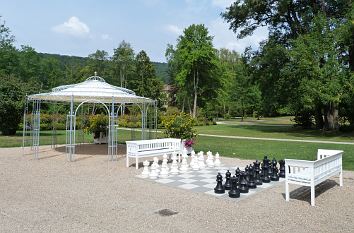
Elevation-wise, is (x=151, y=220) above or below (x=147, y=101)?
below

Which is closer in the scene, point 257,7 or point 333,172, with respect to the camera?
point 333,172

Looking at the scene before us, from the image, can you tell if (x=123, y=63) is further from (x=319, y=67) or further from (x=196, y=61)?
(x=319, y=67)

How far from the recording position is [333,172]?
869 centimetres

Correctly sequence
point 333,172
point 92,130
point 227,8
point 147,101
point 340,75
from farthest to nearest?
point 227,8 → point 340,75 → point 92,130 → point 147,101 → point 333,172

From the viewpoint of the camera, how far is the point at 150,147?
12.4m

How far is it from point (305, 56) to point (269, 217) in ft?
75.0

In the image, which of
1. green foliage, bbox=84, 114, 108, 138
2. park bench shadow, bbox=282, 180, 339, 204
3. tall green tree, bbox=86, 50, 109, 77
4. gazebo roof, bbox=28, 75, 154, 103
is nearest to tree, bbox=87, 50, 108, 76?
tall green tree, bbox=86, 50, 109, 77

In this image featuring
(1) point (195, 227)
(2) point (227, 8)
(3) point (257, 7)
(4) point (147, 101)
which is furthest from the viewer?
(2) point (227, 8)

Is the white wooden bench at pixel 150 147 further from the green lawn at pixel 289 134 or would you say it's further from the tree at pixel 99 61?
the tree at pixel 99 61

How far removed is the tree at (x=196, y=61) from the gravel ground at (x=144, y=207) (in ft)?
140

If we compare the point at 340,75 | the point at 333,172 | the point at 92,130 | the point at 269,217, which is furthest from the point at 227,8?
the point at 269,217

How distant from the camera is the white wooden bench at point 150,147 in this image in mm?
11828

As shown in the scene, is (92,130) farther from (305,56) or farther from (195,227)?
(305,56)

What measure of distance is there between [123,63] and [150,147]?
56747 mm
